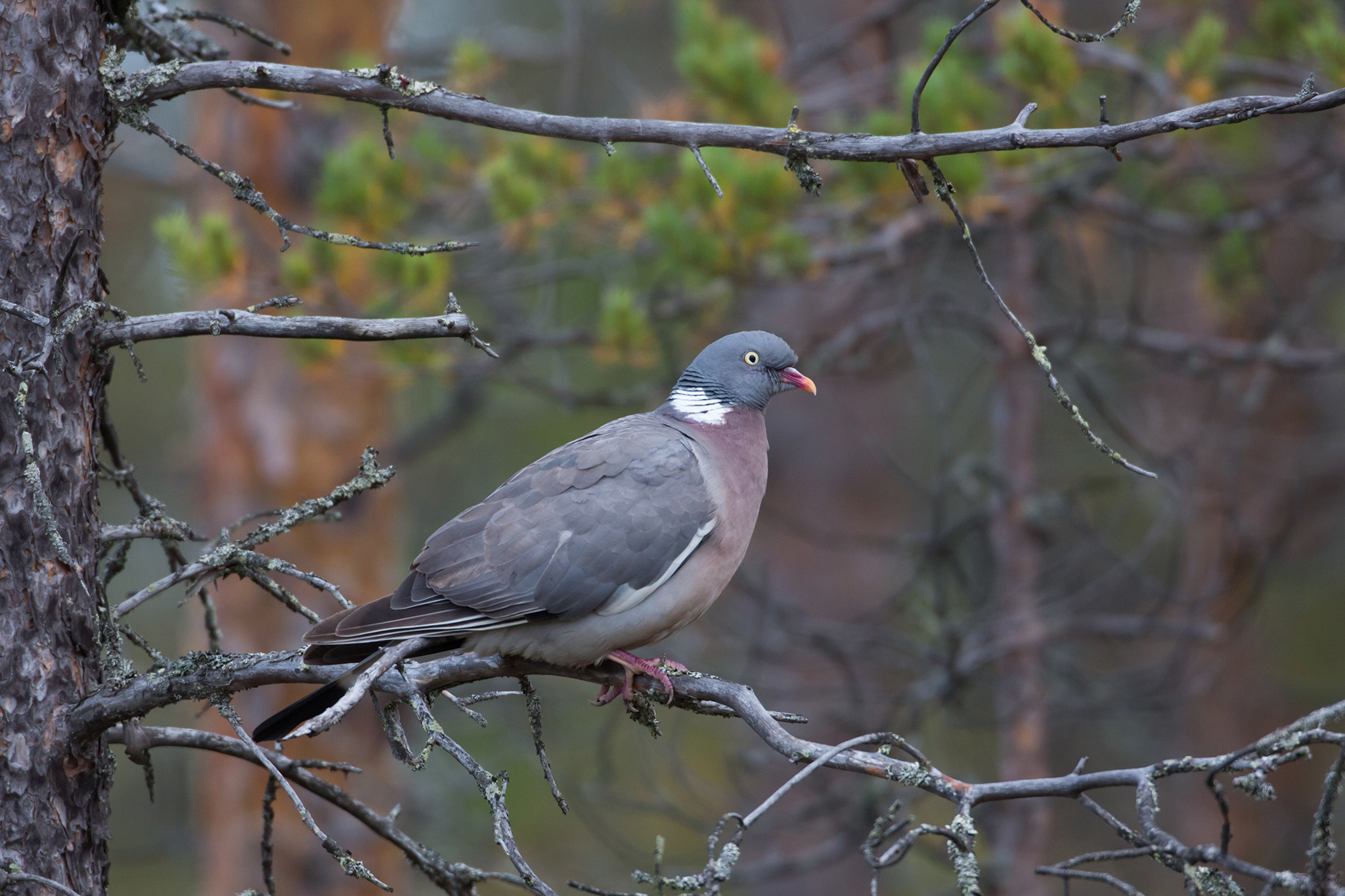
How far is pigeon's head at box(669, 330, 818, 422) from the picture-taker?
13.6 ft

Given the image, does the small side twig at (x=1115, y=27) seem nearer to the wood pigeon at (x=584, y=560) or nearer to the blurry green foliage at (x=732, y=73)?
the wood pigeon at (x=584, y=560)

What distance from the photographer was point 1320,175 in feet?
17.8

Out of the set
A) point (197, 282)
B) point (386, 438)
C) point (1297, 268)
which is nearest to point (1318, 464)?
point (1297, 268)

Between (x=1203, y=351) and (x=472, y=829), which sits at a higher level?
(x=1203, y=351)

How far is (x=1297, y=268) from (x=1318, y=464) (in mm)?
1953

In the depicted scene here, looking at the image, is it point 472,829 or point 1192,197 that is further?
point 472,829

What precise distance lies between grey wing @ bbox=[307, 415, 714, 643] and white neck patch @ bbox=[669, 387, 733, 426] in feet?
1.08

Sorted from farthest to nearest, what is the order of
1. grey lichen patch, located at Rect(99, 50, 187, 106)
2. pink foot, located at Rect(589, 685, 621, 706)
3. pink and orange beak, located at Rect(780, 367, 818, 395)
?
pink and orange beak, located at Rect(780, 367, 818, 395) < pink foot, located at Rect(589, 685, 621, 706) < grey lichen patch, located at Rect(99, 50, 187, 106)

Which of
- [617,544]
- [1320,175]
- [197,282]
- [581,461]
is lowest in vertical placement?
[617,544]

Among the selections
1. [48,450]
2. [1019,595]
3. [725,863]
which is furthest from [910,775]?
[1019,595]

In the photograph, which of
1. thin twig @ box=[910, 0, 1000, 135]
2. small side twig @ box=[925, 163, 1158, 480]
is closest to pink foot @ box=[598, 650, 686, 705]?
small side twig @ box=[925, 163, 1158, 480]

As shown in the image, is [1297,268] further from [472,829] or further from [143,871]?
[143,871]

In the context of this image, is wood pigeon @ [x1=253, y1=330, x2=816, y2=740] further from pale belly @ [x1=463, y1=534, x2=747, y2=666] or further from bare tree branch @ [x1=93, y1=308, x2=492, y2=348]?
bare tree branch @ [x1=93, y1=308, x2=492, y2=348]

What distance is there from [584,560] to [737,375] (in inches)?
46.6
